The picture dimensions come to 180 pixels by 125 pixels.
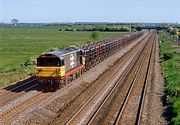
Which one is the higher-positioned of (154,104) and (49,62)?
(49,62)

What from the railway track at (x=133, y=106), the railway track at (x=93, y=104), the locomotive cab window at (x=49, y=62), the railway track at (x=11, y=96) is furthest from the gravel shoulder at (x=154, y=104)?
the railway track at (x=11, y=96)

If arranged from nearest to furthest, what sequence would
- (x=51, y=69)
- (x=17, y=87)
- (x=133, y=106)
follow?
(x=133, y=106), (x=51, y=69), (x=17, y=87)

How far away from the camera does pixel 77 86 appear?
3438 centimetres

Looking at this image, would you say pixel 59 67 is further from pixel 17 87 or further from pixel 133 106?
pixel 133 106

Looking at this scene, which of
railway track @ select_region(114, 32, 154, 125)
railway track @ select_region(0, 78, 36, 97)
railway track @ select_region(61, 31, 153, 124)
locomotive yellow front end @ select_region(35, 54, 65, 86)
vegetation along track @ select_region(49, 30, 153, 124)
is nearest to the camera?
railway track @ select_region(114, 32, 154, 125)

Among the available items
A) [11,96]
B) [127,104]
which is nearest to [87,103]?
[127,104]

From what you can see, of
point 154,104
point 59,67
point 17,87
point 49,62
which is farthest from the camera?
point 17,87

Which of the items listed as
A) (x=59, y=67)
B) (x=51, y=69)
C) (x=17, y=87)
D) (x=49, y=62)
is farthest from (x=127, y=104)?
Answer: (x=17, y=87)

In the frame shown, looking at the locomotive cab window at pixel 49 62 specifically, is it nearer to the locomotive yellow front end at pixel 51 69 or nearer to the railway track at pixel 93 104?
the locomotive yellow front end at pixel 51 69

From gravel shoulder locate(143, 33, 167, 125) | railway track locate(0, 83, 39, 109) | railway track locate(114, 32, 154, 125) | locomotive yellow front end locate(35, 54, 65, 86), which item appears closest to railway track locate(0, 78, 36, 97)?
railway track locate(0, 83, 39, 109)

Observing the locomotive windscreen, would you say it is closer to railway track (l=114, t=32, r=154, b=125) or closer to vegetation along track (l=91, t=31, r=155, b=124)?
vegetation along track (l=91, t=31, r=155, b=124)

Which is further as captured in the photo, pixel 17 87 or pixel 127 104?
pixel 17 87

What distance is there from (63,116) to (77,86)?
11.5m

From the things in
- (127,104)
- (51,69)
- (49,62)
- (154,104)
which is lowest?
(154,104)
